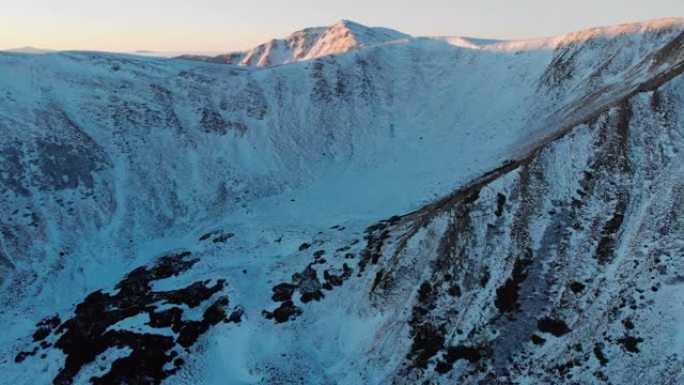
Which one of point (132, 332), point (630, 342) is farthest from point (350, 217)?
point (630, 342)

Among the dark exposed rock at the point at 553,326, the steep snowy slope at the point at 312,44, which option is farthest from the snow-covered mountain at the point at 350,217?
the steep snowy slope at the point at 312,44

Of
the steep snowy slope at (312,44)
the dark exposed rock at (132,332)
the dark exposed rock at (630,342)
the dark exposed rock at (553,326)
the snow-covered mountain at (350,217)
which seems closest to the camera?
the dark exposed rock at (630,342)

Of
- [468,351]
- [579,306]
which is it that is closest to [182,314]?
[468,351]

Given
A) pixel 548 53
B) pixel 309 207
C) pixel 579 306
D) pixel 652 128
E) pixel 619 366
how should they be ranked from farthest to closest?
pixel 548 53 → pixel 309 207 → pixel 652 128 → pixel 579 306 → pixel 619 366

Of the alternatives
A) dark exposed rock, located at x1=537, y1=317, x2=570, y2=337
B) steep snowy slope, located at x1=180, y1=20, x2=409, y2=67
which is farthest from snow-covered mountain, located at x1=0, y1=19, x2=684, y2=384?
steep snowy slope, located at x1=180, y1=20, x2=409, y2=67

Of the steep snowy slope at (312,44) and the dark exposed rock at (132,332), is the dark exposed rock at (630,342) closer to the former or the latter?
the dark exposed rock at (132,332)

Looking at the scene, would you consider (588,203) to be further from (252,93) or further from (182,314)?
(252,93)

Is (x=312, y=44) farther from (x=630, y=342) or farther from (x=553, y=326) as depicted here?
(x=630, y=342)
